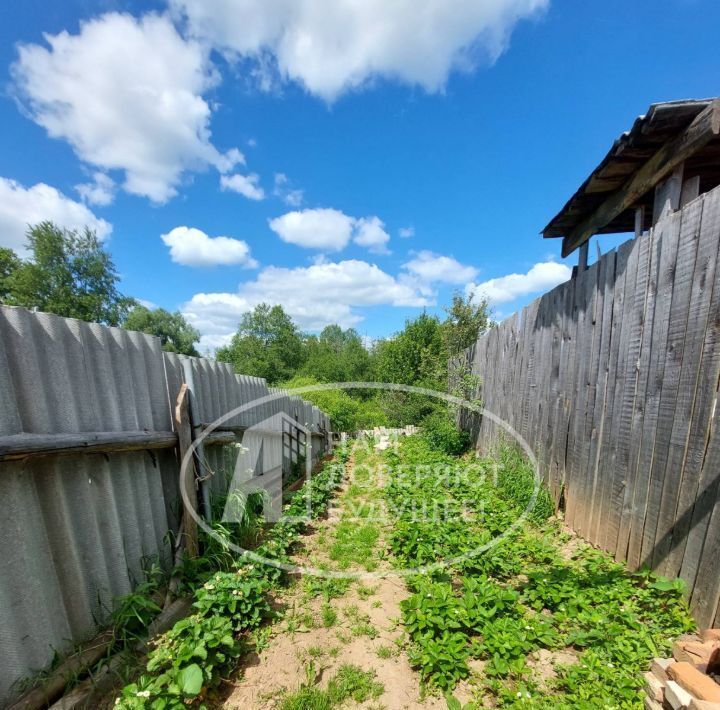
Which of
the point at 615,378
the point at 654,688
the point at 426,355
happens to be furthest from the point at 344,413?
the point at 654,688

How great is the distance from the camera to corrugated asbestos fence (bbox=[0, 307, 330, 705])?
144 cm

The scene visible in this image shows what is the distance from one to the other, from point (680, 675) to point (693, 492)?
33.6 inches

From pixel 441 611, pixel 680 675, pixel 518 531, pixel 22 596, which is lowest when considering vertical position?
pixel 518 531

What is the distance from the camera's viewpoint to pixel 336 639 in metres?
2.07

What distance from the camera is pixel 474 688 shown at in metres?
1.63

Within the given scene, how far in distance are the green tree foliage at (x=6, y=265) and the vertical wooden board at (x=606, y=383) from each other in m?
33.6

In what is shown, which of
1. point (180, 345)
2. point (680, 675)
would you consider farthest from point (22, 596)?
point (180, 345)

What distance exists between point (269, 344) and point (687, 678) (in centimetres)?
3647

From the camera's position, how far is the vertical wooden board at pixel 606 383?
243cm

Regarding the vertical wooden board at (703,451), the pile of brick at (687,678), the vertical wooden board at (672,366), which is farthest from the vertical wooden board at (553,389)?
the pile of brick at (687,678)

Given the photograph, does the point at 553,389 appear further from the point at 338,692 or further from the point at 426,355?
the point at 426,355

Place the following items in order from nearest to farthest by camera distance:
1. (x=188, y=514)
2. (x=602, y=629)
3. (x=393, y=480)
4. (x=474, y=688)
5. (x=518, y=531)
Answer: (x=474, y=688) → (x=602, y=629) → (x=188, y=514) → (x=518, y=531) → (x=393, y=480)

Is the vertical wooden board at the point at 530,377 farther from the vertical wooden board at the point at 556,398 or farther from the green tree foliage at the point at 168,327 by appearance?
the green tree foliage at the point at 168,327

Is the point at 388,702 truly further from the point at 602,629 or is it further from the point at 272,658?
the point at 602,629
